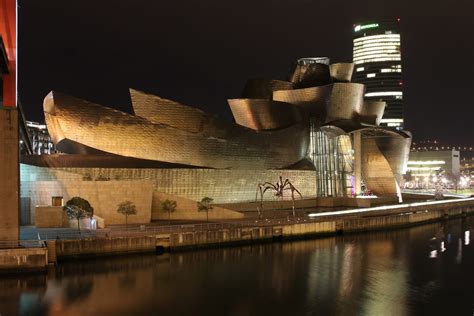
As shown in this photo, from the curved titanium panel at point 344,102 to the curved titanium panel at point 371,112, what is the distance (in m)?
2.70

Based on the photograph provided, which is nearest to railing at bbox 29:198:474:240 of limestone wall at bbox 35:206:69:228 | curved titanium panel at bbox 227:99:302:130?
limestone wall at bbox 35:206:69:228

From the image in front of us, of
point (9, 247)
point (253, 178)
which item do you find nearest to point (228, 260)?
point (9, 247)

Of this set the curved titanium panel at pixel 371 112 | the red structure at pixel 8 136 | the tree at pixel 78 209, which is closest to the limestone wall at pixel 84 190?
the tree at pixel 78 209

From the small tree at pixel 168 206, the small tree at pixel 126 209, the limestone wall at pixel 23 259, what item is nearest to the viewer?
the limestone wall at pixel 23 259

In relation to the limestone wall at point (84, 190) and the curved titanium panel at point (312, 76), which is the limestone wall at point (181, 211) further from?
the curved titanium panel at point (312, 76)

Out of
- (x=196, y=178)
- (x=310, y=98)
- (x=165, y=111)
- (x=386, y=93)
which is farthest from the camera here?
(x=386, y=93)

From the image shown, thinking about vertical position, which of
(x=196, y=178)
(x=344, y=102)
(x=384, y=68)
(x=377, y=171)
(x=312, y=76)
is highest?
(x=384, y=68)

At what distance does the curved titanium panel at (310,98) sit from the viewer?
56.3 meters

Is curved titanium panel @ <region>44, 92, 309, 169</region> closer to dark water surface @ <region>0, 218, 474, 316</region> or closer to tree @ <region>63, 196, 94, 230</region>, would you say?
tree @ <region>63, 196, 94, 230</region>

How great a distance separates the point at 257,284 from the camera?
24.2m

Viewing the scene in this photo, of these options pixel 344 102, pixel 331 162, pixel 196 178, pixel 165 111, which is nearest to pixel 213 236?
pixel 196 178

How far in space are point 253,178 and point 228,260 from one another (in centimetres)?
1769

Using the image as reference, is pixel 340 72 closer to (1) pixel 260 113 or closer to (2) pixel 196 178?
(1) pixel 260 113

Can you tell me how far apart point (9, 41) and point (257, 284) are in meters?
16.1
